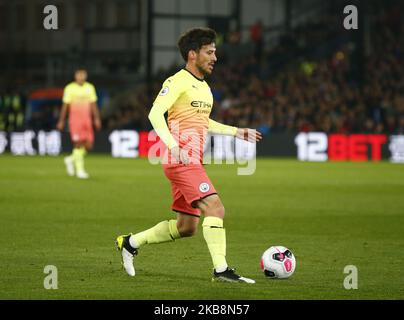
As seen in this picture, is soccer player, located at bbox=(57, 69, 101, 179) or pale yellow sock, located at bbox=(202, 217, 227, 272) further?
soccer player, located at bbox=(57, 69, 101, 179)

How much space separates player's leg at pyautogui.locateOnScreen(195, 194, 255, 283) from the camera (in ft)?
30.9

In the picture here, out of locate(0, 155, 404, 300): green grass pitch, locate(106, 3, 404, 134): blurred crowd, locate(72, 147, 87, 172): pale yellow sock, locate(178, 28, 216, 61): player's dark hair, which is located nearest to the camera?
locate(0, 155, 404, 300): green grass pitch

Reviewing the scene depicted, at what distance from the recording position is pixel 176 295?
8.87 meters

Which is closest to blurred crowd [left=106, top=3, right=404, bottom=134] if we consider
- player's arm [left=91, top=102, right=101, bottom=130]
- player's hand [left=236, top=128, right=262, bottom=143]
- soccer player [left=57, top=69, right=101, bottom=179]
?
soccer player [left=57, top=69, right=101, bottom=179]

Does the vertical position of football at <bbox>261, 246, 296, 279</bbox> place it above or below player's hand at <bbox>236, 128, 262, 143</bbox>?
below

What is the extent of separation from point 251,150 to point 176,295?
24080mm

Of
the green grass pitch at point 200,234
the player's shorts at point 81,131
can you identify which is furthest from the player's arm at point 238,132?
the player's shorts at point 81,131

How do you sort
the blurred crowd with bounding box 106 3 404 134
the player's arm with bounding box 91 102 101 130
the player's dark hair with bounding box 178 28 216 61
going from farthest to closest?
the blurred crowd with bounding box 106 3 404 134
the player's arm with bounding box 91 102 101 130
the player's dark hair with bounding box 178 28 216 61

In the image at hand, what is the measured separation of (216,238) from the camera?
9469 mm

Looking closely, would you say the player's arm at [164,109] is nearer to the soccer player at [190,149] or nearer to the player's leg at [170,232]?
the soccer player at [190,149]

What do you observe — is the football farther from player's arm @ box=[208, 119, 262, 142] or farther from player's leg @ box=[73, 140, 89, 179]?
player's leg @ box=[73, 140, 89, 179]


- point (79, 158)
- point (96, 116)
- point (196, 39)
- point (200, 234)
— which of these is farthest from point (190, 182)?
point (79, 158)

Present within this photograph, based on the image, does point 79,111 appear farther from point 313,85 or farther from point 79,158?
point 313,85

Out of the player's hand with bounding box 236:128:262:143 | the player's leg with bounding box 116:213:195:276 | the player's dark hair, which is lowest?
the player's leg with bounding box 116:213:195:276
